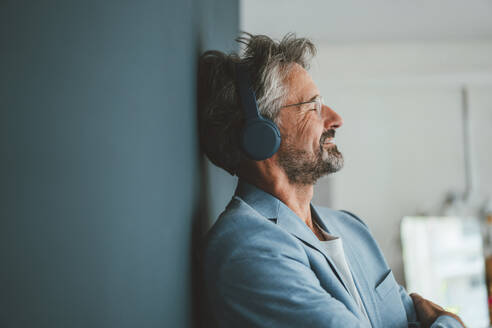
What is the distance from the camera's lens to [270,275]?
70 centimetres

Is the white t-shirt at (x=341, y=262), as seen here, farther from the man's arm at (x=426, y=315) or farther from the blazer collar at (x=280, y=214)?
the man's arm at (x=426, y=315)

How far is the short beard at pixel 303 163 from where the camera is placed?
100 centimetres

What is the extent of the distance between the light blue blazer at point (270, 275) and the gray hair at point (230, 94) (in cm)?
14

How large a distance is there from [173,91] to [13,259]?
473 millimetres

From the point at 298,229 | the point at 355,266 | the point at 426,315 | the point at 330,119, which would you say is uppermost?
the point at 330,119

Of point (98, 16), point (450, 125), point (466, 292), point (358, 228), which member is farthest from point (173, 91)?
point (450, 125)

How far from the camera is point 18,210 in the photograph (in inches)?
9.1

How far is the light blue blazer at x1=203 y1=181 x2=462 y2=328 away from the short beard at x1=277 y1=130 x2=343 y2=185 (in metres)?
0.10

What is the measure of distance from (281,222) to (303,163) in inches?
7.6

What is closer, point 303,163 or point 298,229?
point 298,229

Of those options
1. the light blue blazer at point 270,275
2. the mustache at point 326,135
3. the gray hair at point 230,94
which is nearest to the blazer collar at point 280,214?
the light blue blazer at point 270,275

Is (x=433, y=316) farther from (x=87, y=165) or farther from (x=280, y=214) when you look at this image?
(x=87, y=165)

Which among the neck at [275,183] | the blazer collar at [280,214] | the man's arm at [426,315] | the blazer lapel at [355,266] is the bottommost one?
the man's arm at [426,315]

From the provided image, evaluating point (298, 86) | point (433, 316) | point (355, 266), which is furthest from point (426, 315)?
point (298, 86)
